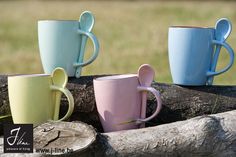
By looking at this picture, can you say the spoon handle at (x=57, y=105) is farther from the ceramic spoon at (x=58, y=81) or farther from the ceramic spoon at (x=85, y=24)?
the ceramic spoon at (x=85, y=24)

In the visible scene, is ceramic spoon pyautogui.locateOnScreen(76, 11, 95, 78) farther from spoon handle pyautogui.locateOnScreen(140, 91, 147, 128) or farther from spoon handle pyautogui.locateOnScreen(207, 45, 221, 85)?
spoon handle pyautogui.locateOnScreen(207, 45, 221, 85)

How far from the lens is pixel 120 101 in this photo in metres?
1.25

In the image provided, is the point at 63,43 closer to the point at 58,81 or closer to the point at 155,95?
the point at 58,81

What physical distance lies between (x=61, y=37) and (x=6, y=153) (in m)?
0.33

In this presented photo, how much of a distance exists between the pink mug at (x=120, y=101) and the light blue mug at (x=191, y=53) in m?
0.15

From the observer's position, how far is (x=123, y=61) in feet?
14.4

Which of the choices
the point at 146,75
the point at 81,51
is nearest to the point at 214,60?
the point at 146,75

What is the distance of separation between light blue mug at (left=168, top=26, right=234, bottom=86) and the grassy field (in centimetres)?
188

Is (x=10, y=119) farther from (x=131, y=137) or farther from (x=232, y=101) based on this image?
(x=232, y=101)

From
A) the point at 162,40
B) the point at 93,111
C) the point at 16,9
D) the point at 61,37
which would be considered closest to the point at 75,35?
the point at 61,37

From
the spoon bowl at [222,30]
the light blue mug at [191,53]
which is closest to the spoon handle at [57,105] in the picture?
the light blue mug at [191,53]

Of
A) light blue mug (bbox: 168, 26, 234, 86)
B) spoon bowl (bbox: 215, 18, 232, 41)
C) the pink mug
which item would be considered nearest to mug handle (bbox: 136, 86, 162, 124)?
the pink mug

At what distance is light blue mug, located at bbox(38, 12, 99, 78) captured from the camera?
4.40ft

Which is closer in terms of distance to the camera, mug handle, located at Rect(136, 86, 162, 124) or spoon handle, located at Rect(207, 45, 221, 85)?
mug handle, located at Rect(136, 86, 162, 124)
